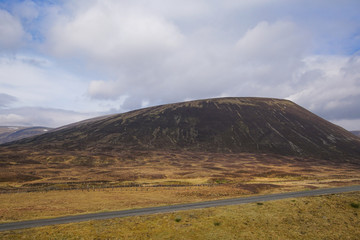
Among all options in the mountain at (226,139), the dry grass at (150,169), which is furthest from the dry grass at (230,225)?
the mountain at (226,139)

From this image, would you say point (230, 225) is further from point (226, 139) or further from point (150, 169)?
point (226, 139)

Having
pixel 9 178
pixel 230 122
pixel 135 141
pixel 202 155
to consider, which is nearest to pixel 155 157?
pixel 202 155

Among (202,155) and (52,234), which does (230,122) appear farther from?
(52,234)

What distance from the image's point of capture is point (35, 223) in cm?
2517

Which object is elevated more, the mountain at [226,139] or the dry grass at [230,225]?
the mountain at [226,139]

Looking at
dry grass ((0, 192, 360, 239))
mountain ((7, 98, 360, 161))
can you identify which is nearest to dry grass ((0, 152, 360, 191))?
mountain ((7, 98, 360, 161))

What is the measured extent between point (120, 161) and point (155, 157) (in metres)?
21.0

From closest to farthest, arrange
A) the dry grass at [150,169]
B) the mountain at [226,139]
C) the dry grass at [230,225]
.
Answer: the dry grass at [230,225] → the dry grass at [150,169] → the mountain at [226,139]

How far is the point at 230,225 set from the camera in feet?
78.4

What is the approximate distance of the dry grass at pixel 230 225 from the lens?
2152 centimetres

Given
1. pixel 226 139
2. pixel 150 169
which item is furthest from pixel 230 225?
pixel 226 139

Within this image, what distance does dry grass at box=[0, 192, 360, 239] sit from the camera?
70.6 ft

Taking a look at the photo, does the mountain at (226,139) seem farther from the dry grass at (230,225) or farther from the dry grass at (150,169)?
the dry grass at (230,225)

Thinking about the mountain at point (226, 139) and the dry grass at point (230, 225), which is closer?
the dry grass at point (230, 225)
